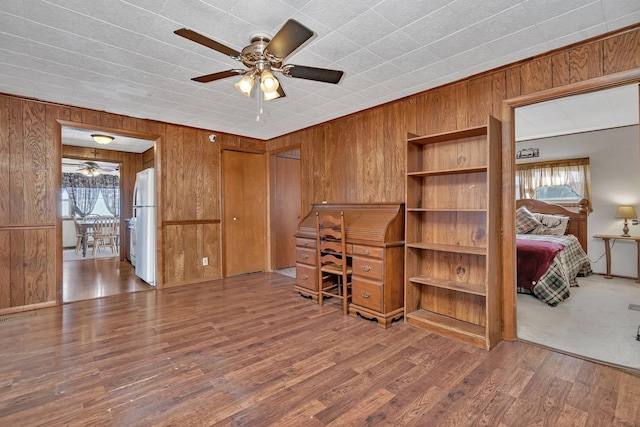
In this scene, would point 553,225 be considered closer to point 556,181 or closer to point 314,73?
point 556,181

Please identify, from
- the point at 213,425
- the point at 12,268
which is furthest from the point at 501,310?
the point at 12,268

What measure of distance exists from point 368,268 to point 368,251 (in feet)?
0.57

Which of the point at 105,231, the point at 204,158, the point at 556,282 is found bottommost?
the point at 556,282

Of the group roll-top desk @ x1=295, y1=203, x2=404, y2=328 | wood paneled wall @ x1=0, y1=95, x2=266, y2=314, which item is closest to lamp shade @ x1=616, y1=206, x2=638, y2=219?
roll-top desk @ x1=295, y1=203, x2=404, y2=328

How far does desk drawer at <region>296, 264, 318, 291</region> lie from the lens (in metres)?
3.66

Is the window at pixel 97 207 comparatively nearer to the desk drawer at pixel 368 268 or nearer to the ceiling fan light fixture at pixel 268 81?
the desk drawer at pixel 368 268

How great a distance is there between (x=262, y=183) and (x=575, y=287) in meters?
5.01

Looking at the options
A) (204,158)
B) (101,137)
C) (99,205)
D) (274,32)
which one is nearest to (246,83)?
(274,32)

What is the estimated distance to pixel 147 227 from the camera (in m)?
4.48

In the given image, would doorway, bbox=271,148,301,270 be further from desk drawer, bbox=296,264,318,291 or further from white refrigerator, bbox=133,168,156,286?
white refrigerator, bbox=133,168,156,286

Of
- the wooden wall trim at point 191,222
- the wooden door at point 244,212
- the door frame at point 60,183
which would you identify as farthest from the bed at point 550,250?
the door frame at point 60,183

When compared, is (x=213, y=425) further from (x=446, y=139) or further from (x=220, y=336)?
(x=446, y=139)

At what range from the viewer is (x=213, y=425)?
156 centimetres

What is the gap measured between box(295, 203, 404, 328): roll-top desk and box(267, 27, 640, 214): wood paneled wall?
1.25 feet
